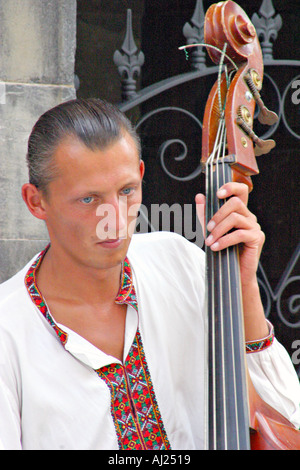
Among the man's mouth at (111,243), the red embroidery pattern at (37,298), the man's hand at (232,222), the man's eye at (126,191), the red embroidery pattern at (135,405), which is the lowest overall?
the red embroidery pattern at (135,405)

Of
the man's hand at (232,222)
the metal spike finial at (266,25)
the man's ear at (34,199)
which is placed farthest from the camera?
the metal spike finial at (266,25)

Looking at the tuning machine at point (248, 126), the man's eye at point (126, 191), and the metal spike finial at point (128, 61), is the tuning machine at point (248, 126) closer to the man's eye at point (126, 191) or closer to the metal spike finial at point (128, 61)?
the man's eye at point (126, 191)

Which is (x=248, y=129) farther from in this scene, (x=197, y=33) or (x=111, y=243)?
(x=197, y=33)

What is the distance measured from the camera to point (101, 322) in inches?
60.0

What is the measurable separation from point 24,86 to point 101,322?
88cm

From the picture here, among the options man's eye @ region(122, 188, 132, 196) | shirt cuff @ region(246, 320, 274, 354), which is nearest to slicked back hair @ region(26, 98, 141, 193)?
man's eye @ region(122, 188, 132, 196)

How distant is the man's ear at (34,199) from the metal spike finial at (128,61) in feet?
2.87

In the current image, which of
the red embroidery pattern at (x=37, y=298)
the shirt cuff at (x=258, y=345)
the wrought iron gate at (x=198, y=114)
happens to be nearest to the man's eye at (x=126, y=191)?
the red embroidery pattern at (x=37, y=298)

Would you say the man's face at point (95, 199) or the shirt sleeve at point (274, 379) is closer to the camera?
the man's face at point (95, 199)

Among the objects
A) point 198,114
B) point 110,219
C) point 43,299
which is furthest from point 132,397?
point 198,114

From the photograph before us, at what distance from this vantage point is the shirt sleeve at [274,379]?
1.49 meters

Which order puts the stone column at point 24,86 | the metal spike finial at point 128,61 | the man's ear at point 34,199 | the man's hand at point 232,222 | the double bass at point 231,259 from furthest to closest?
the metal spike finial at point 128,61
the stone column at point 24,86
the man's ear at point 34,199
the man's hand at point 232,222
the double bass at point 231,259

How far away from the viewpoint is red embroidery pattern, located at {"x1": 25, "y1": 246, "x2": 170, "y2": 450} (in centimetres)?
142
